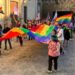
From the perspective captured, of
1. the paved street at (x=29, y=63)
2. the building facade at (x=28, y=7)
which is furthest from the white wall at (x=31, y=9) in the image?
the paved street at (x=29, y=63)

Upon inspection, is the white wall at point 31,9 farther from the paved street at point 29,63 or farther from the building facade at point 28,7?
the paved street at point 29,63

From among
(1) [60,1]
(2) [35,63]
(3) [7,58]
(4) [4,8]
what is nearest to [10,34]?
(3) [7,58]

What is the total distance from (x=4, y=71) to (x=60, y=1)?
1657 inches

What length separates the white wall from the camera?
145ft

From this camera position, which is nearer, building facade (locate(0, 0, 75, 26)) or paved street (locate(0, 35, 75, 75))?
paved street (locate(0, 35, 75, 75))

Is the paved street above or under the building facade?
under

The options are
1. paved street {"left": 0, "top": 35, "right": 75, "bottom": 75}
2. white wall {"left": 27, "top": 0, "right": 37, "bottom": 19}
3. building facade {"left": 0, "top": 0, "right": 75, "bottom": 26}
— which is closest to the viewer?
paved street {"left": 0, "top": 35, "right": 75, "bottom": 75}

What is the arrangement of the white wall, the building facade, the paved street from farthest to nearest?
the white wall
the building facade
the paved street

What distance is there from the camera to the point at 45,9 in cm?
5572

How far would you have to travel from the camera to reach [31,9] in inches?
1809

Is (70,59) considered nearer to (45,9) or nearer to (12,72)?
(12,72)

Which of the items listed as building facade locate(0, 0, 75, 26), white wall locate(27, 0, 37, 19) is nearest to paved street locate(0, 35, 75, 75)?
building facade locate(0, 0, 75, 26)

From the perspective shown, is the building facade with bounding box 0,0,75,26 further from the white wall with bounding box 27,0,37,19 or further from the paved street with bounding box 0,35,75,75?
the paved street with bounding box 0,35,75,75

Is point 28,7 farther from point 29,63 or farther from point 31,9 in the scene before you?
point 29,63
